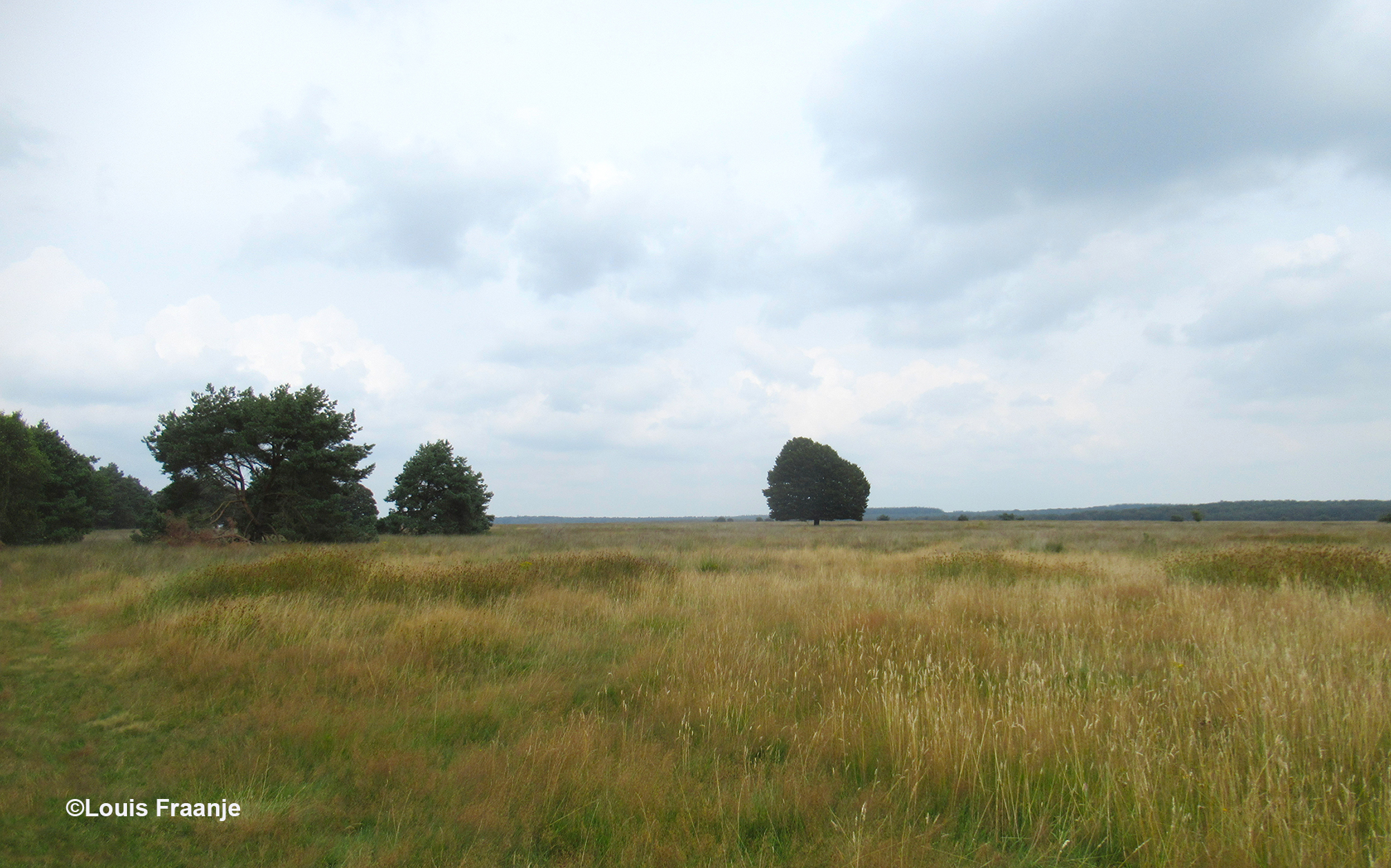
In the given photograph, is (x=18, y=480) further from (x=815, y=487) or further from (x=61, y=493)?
(x=815, y=487)

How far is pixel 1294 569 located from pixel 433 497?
3549 cm

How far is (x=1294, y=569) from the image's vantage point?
12086 mm

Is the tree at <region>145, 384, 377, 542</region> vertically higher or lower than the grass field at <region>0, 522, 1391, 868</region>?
higher

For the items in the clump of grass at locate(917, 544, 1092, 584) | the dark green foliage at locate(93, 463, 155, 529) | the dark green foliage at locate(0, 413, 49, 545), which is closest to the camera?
the clump of grass at locate(917, 544, 1092, 584)

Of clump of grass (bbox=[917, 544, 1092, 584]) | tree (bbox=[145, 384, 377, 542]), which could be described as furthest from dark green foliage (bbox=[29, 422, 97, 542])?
clump of grass (bbox=[917, 544, 1092, 584])

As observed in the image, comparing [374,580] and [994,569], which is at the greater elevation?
[374,580]

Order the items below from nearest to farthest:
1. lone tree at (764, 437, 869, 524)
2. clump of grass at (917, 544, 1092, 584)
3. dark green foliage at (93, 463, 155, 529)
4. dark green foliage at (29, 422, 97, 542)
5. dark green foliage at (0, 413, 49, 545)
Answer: clump of grass at (917, 544, 1092, 584)
dark green foliage at (0, 413, 49, 545)
dark green foliage at (29, 422, 97, 542)
dark green foliage at (93, 463, 155, 529)
lone tree at (764, 437, 869, 524)

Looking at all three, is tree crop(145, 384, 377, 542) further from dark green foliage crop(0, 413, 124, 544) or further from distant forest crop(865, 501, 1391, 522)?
distant forest crop(865, 501, 1391, 522)

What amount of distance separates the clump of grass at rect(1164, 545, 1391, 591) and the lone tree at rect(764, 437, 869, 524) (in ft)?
167

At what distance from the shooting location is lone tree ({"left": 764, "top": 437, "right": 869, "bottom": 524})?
65062 mm

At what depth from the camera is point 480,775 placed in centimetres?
405

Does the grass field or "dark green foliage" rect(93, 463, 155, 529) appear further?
"dark green foliage" rect(93, 463, 155, 529)

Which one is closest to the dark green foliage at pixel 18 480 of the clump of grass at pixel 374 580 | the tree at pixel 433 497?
the tree at pixel 433 497

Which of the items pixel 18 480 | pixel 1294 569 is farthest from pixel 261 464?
pixel 1294 569
